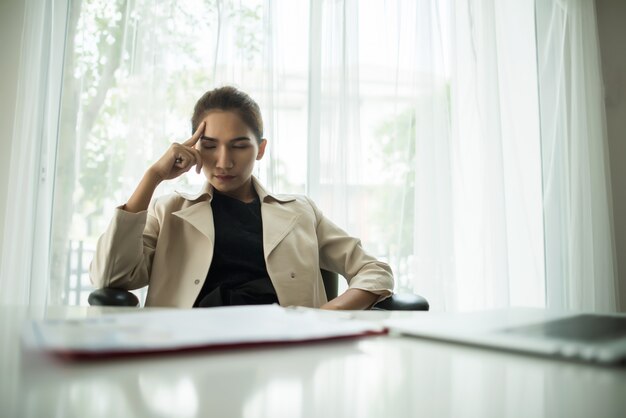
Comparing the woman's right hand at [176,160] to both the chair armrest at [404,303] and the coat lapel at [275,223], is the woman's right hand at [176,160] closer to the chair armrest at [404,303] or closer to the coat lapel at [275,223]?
the coat lapel at [275,223]

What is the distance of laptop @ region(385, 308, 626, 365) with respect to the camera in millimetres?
402

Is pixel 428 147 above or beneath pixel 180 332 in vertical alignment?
above

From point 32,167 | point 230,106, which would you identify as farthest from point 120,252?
point 32,167

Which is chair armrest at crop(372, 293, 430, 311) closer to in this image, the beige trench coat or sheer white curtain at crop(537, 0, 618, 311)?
the beige trench coat

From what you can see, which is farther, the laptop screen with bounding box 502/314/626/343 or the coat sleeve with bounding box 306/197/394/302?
the coat sleeve with bounding box 306/197/394/302

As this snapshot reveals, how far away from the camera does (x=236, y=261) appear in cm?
137

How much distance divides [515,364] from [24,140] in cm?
226

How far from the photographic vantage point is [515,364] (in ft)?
1.36

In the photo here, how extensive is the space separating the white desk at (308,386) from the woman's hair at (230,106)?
3.63 feet

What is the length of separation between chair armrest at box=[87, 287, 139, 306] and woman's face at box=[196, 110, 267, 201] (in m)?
0.45

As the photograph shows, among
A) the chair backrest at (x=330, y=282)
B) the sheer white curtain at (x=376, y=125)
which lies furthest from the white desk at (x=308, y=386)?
the sheer white curtain at (x=376, y=125)

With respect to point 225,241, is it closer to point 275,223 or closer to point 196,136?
point 275,223

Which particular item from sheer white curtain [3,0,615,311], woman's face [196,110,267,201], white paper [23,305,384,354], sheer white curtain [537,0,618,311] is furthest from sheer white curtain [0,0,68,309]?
sheer white curtain [537,0,618,311]

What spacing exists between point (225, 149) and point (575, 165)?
7.03 ft
